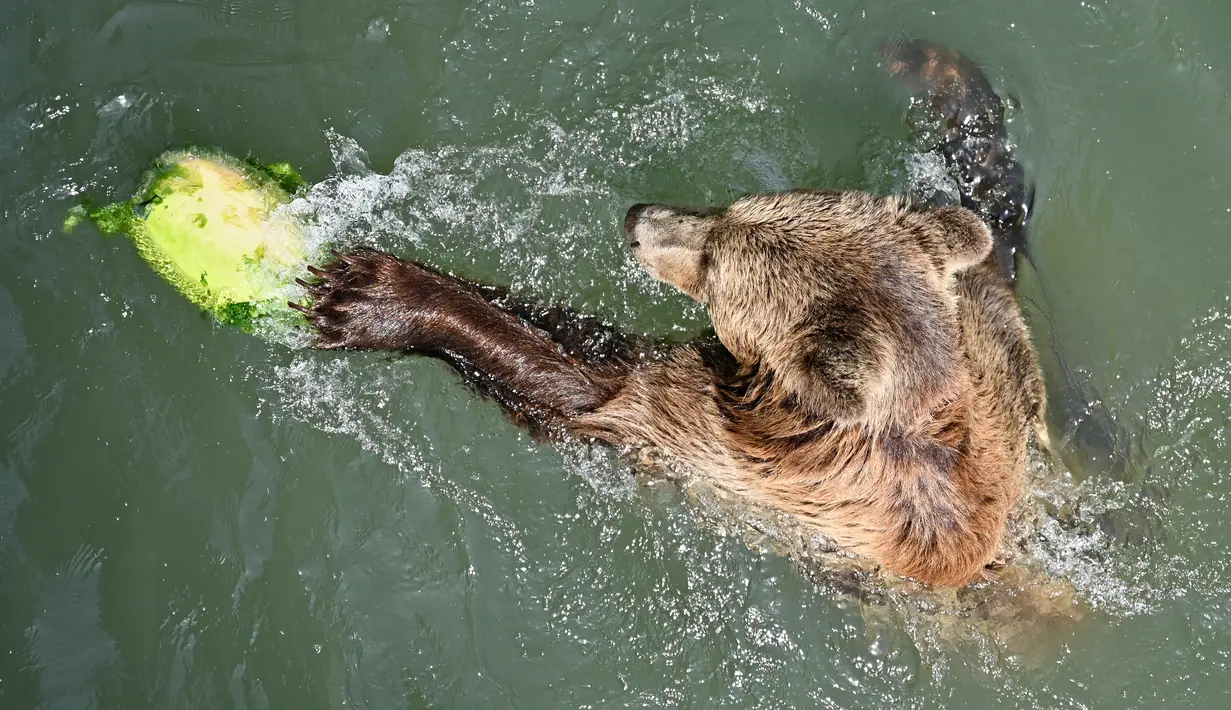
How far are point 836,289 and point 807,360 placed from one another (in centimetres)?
36

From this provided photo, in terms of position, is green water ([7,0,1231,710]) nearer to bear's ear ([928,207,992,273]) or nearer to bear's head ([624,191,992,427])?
bear's head ([624,191,992,427])

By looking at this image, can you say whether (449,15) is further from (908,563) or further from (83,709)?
(83,709)

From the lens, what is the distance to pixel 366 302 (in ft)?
13.9

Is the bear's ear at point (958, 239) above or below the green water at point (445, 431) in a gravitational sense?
above

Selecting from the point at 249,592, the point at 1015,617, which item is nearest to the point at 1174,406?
the point at 1015,617

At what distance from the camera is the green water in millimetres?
4840

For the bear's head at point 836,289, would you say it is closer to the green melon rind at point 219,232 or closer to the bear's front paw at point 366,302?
the bear's front paw at point 366,302

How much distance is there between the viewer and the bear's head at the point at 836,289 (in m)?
3.32

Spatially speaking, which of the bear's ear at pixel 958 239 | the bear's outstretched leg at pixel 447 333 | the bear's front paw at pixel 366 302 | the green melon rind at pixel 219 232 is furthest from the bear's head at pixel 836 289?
the green melon rind at pixel 219 232

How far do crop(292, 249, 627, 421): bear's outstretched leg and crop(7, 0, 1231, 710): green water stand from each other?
538mm

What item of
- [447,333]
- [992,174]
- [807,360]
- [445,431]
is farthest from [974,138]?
[445,431]

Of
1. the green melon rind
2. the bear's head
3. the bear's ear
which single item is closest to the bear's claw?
the green melon rind

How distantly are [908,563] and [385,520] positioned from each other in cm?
285

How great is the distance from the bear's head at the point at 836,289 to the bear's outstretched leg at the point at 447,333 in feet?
2.44
